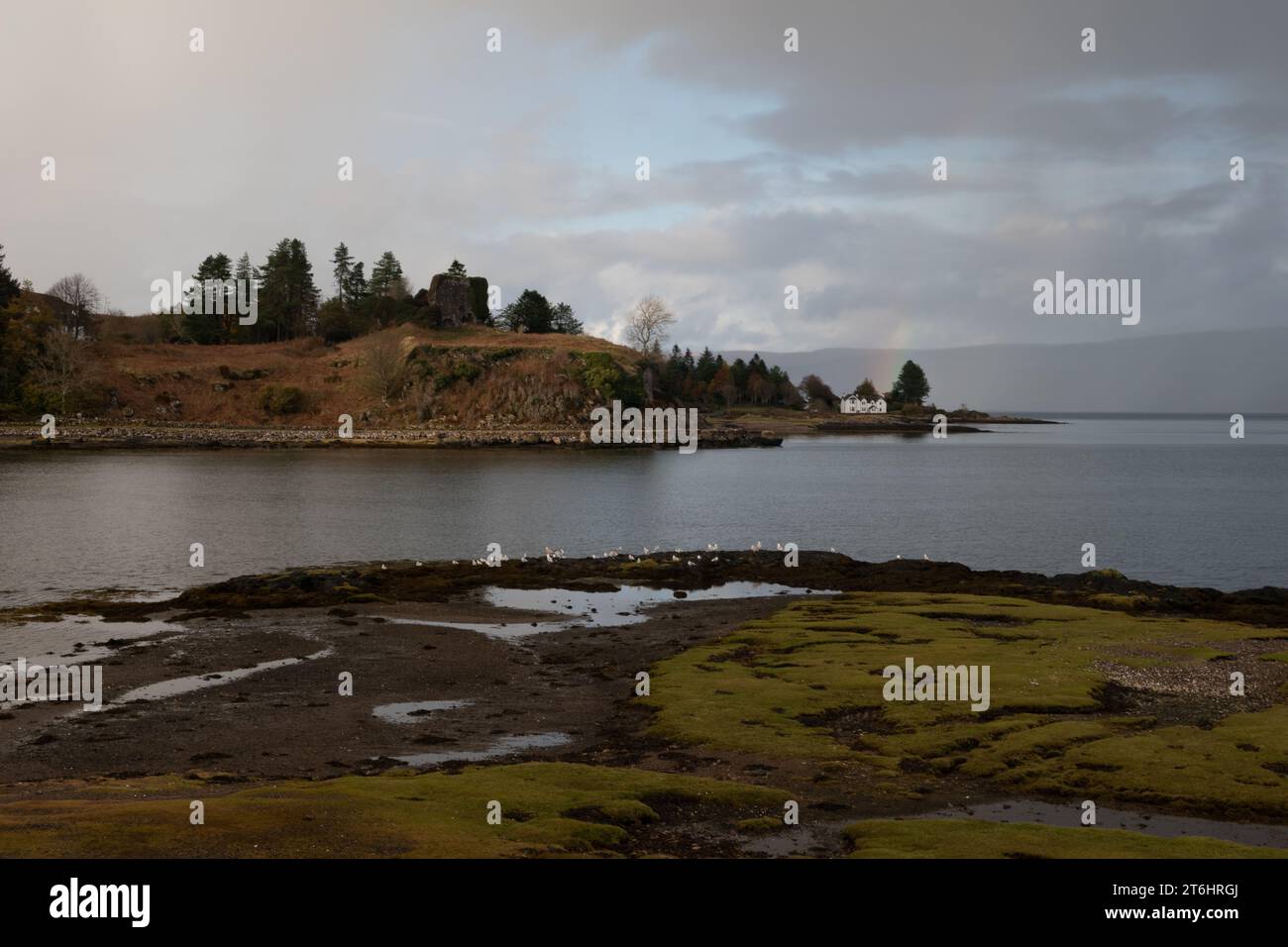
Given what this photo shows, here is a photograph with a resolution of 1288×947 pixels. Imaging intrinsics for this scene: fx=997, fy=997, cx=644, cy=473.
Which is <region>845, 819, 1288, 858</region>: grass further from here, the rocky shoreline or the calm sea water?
the rocky shoreline

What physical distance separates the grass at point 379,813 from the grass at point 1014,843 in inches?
129

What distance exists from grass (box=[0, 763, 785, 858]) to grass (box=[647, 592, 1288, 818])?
17.7 ft

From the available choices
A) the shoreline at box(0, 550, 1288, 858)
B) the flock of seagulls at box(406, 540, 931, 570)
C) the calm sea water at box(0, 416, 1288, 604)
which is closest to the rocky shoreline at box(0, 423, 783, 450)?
the calm sea water at box(0, 416, 1288, 604)

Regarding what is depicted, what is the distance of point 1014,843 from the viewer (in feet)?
63.8

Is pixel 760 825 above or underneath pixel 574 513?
underneath

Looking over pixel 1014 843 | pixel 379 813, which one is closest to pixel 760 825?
pixel 1014 843

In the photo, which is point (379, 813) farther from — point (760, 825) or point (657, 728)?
point (657, 728)

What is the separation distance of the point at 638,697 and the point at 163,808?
17.0 m

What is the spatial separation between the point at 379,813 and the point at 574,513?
7233 centimetres

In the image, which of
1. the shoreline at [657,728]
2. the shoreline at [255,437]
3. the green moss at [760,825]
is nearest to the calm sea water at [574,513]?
the shoreline at [255,437]

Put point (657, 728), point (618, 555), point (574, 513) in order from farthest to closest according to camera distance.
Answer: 1. point (574, 513)
2. point (618, 555)
3. point (657, 728)

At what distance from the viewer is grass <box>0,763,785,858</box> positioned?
17578 millimetres
